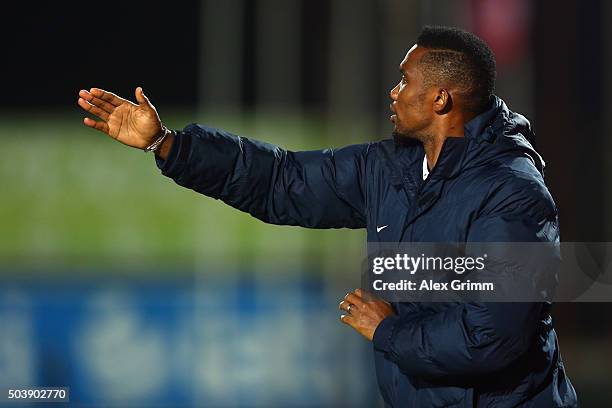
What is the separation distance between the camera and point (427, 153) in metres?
2.93

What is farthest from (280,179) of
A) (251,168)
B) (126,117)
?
(126,117)

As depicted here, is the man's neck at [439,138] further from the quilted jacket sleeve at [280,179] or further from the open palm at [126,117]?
the open palm at [126,117]

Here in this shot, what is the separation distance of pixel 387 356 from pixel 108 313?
7.41ft

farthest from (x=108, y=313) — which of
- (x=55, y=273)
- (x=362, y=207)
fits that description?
(x=362, y=207)

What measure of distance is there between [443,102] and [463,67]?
11 centimetres

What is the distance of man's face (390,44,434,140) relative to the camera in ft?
9.48

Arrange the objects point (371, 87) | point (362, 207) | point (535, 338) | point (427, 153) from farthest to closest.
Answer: point (371, 87) < point (362, 207) < point (427, 153) < point (535, 338)

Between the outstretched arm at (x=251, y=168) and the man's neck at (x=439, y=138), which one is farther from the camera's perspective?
the outstretched arm at (x=251, y=168)

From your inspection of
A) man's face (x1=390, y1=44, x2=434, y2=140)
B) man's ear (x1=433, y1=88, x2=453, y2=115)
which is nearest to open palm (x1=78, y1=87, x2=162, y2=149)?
man's face (x1=390, y1=44, x2=434, y2=140)

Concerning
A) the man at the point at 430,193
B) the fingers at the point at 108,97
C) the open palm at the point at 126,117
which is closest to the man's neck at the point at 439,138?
the man at the point at 430,193

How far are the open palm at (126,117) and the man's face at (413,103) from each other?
68 centimetres

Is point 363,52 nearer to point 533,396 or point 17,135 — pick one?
point 17,135

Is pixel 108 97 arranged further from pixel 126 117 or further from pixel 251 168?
pixel 251 168

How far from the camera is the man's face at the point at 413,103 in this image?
2889mm
